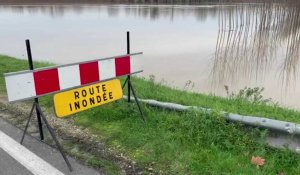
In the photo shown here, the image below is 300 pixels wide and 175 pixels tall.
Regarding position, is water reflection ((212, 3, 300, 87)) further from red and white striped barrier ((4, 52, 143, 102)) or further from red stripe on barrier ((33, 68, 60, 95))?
red stripe on barrier ((33, 68, 60, 95))

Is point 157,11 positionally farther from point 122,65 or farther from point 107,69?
point 107,69

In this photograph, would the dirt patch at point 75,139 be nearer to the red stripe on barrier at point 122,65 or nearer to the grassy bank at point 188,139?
the grassy bank at point 188,139

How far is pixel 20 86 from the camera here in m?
3.43

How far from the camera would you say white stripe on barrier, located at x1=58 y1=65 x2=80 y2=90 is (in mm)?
3723

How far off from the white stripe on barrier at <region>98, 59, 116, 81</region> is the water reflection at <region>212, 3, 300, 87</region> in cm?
482

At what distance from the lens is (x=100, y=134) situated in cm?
418

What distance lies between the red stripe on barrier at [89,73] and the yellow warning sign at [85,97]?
10cm

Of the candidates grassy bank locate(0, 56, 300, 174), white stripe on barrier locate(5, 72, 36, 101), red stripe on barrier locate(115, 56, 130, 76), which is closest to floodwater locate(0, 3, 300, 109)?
grassy bank locate(0, 56, 300, 174)

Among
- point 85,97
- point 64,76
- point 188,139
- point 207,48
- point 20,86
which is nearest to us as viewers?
point 20,86

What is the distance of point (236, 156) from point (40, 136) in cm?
232

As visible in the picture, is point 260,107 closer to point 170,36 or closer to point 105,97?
point 105,97

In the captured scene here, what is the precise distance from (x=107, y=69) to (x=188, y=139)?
1301mm

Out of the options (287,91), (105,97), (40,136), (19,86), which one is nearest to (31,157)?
(40,136)

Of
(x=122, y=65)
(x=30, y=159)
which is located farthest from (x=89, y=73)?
(x=30, y=159)
